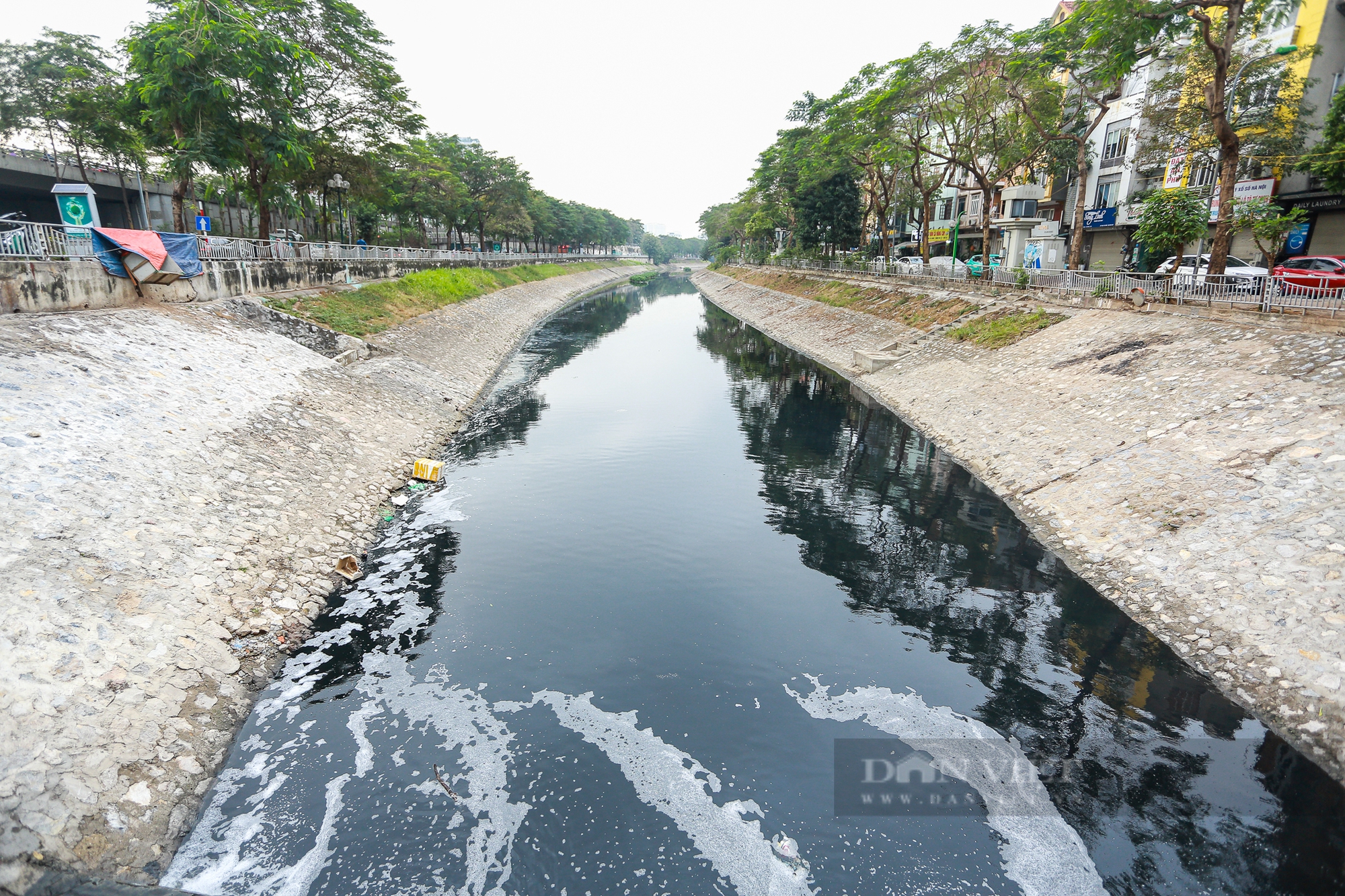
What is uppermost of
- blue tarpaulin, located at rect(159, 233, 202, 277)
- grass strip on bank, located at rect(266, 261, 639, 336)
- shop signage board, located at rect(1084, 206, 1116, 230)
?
shop signage board, located at rect(1084, 206, 1116, 230)

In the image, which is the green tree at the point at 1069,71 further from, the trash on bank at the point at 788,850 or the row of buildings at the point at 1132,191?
the trash on bank at the point at 788,850

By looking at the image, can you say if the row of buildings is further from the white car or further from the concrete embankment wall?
the concrete embankment wall

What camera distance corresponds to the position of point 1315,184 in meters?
32.3

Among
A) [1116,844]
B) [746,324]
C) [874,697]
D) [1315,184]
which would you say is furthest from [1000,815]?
[746,324]

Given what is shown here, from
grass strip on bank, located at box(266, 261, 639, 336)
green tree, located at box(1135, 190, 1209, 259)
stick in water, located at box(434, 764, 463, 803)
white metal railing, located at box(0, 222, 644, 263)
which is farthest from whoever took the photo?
grass strip on bank, located at box(266, 261, 639, 336)

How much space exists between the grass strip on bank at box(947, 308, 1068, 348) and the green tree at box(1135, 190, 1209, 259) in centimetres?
388

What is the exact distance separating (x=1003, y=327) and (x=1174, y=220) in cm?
663

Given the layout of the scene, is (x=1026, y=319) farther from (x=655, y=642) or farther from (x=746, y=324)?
(x=746, y=324)

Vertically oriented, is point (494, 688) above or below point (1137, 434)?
below

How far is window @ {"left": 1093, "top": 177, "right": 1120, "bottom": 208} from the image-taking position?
46.8 metres

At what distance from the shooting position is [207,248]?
926 inches

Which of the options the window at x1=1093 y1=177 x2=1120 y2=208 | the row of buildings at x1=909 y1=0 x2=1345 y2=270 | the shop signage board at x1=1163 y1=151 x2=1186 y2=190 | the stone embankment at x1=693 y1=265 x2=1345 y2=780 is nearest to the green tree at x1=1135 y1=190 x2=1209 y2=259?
the stone embankment at x1=693 y1=265 x2=1345 y2=780

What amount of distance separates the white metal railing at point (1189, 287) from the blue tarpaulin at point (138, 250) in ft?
106

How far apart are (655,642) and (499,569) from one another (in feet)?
12.9
